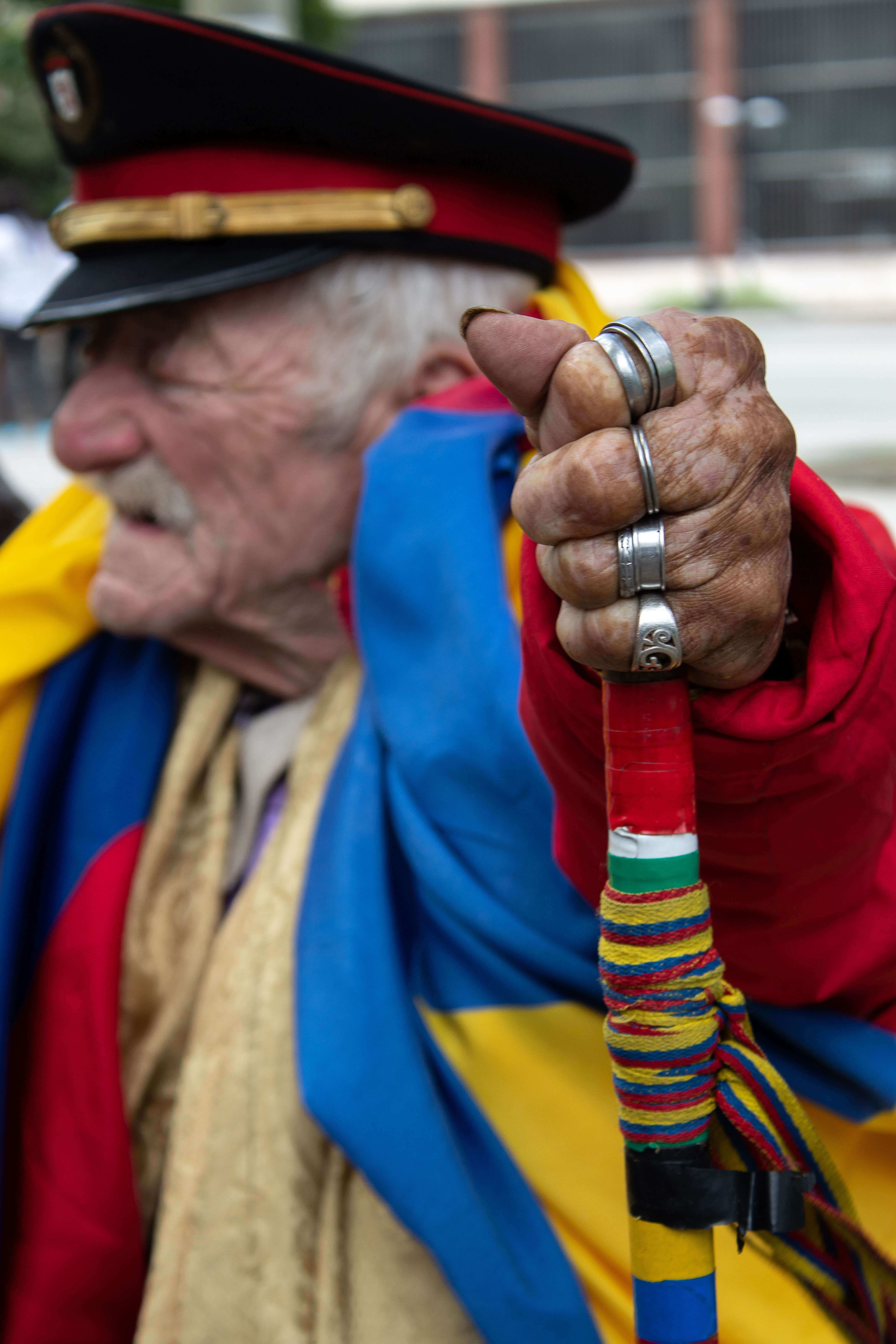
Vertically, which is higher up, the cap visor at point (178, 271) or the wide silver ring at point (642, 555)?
the cap visor at point (178, 271)

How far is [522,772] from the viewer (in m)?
1.01

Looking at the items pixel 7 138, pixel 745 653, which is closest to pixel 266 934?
pixel 745 653

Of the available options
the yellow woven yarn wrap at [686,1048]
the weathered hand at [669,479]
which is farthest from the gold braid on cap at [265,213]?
the yellow woven yarn wrap at [686,1048]

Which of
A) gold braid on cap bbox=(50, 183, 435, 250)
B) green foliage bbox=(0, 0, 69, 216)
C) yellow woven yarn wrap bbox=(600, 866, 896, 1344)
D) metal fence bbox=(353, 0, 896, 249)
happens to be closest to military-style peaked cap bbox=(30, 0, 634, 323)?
gold braid on cap bbox=(50, 183, 435, 250)

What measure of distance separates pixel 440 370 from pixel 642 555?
32.1 inches

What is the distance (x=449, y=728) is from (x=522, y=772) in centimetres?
8

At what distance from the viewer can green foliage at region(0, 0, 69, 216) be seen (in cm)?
1227

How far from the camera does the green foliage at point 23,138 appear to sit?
1227 centimetres

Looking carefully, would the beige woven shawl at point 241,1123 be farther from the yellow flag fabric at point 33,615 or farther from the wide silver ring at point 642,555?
the wide silver ring at point 642,555

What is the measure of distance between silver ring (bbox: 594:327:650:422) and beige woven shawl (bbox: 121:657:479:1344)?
70cm

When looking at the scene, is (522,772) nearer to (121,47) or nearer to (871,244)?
(121,47)

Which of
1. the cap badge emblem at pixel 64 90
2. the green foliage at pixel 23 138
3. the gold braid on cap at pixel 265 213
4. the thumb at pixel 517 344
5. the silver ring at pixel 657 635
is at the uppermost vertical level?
the cap badge emblem at pixel 64 90

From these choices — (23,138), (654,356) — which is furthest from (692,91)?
(654,356)

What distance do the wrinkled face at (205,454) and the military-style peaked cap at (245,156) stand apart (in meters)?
0.06
